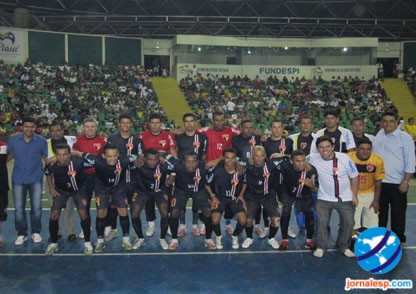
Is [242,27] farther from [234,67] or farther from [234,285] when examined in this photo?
[234,285]

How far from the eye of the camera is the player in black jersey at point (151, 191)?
7.07 meters

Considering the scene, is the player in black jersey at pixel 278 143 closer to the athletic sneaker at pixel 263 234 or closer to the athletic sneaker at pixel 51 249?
the athletic sneaker at pixel 263 234

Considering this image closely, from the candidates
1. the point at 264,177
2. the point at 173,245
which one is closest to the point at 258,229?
the point at 264,177

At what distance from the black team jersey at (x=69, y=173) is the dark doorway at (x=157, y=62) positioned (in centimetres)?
2719

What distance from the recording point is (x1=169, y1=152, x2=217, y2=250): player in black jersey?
23.3ft

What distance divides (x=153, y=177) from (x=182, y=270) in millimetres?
1712

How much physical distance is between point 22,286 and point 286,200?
171 inches

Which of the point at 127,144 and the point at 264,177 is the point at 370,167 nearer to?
the point at 264,177

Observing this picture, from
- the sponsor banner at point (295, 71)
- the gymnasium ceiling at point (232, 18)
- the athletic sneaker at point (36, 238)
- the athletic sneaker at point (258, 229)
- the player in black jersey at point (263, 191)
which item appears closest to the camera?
the player in black jersey at point (263, 191)

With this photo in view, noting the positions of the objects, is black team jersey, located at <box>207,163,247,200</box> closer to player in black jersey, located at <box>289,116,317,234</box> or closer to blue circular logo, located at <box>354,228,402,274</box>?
player in black jersey, located at <box>289,116,317,234</box>

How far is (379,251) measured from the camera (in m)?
5.96

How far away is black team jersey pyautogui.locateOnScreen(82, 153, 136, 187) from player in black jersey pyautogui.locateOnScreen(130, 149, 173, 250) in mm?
268

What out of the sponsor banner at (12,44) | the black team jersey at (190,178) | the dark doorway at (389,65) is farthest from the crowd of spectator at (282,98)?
the black team jersey at (190,178)

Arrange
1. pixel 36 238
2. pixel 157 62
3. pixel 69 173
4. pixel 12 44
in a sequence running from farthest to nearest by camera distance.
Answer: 1. pixel 157 62
2. pixel 12 44
3. pixel 36 238
4. pixel 69 173
